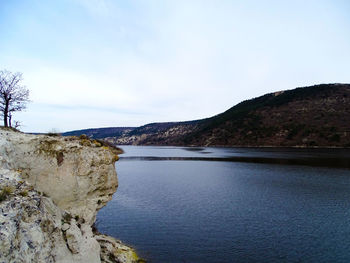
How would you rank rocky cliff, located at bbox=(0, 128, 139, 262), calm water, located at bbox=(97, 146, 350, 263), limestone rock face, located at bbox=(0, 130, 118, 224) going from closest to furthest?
1. rocky cliff, located at bbox=(0, 128, 139, 262)
2. limestone rock face, located at bbox=(0, 130, 118, 224)
3. calm water, located at bbox=(97, 146, 350, 263)

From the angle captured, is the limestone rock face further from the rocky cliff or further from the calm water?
the calm water

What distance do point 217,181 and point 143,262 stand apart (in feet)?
110

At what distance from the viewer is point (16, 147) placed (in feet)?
39.3

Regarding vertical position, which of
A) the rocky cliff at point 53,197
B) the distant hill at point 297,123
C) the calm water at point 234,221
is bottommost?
the calm water at point 234,221

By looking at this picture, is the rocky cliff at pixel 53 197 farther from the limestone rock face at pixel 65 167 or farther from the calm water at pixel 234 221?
the calm water at pixel 234 221

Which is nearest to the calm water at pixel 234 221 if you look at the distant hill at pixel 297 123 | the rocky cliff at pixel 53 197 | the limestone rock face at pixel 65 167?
the rocky cliff at pixel 53 197

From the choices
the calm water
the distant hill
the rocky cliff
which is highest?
the distant hill

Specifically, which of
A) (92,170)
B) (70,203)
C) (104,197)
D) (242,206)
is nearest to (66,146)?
(92,170)

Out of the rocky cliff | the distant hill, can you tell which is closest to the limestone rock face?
the rocky cliff

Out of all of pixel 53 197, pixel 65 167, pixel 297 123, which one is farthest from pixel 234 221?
pixel 297 123

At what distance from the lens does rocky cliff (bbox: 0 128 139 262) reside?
8.00 m

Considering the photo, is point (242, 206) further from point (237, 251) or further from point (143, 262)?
point (143, 262)

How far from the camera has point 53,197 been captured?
1252 centimetres

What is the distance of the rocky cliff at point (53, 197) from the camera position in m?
8.00
